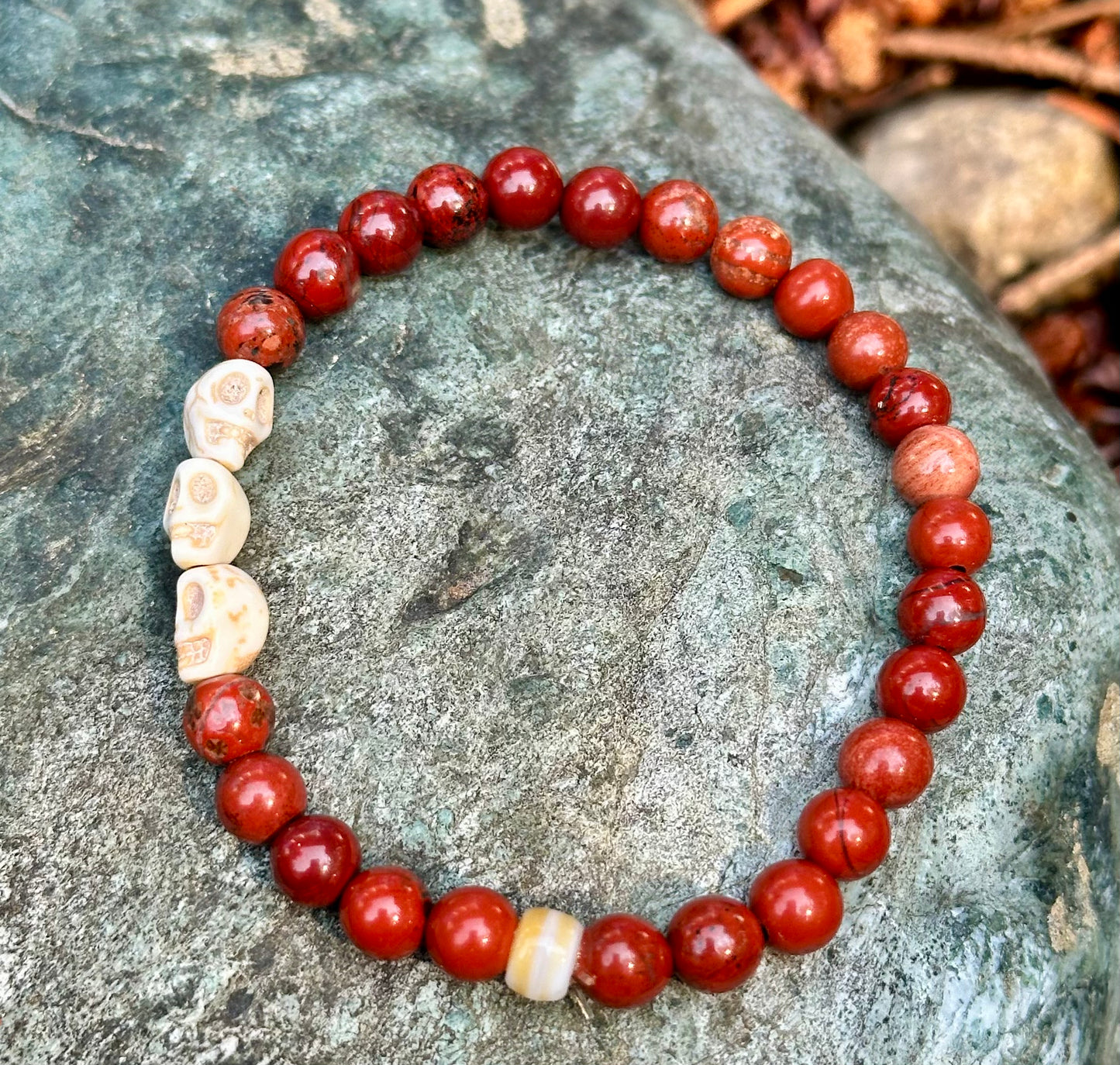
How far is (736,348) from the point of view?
2279 mm

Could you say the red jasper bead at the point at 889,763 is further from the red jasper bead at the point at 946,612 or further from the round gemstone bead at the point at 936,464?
the round gemstone bead at the point at 936,464

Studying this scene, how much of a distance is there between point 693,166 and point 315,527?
1.17 m

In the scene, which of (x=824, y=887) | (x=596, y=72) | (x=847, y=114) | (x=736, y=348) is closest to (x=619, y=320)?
(x=736, y=348)

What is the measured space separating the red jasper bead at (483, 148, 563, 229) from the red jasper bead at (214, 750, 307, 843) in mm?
1171

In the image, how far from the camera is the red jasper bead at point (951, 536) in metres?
2.00

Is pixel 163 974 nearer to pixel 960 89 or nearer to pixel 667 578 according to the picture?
pixel 667 578

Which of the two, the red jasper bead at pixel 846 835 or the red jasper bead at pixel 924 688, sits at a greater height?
the red jasper bead at pixel 924 688

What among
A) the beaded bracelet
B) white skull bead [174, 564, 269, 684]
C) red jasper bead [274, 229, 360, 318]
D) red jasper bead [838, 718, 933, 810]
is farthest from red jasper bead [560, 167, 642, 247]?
red jasper bead [838, 718, 933, 810]

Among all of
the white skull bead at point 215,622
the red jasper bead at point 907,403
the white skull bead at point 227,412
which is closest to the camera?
the white skull bead at point 215,622

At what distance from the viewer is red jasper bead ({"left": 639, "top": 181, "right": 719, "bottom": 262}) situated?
230 cm

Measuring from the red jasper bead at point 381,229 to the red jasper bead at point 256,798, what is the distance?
98 cm

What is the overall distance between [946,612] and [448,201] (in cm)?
120

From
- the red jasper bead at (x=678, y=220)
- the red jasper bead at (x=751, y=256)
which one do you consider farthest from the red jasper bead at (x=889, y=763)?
the red jasper bead at (x=678, y=220)

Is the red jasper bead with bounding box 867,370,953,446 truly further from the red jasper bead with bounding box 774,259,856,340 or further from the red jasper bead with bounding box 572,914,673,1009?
the red jasper bead with bounding box 572,914,673,1009
